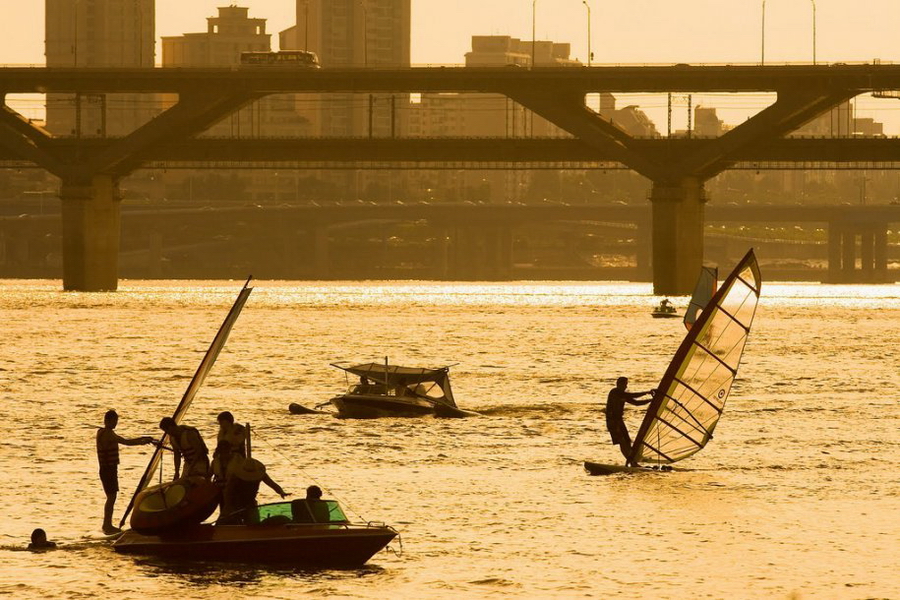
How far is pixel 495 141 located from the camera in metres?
168

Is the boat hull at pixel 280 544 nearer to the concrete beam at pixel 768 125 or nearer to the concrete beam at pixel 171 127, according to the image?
the concrete beam at pixel 768 125

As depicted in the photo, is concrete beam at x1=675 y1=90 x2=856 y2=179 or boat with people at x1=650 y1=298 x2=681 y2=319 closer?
boat with people at x1=650 y1=298 x2=681 y2=319

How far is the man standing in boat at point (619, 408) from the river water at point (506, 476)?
3.89ft

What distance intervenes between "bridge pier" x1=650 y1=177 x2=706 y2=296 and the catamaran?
117 meters

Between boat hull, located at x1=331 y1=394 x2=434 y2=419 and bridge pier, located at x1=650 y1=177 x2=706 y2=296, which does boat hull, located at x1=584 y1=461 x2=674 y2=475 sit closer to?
boat hull, located at x1=331 y1=394 x2=434 y2=419

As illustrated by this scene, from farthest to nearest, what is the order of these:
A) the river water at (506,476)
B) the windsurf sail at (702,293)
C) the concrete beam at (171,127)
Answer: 1. the concrete beam at (171,127)
2. the windsurf sail at (702,293)
3. the river water at (506,476)

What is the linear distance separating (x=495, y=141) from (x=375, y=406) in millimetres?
110410

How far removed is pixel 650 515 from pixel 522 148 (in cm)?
13178

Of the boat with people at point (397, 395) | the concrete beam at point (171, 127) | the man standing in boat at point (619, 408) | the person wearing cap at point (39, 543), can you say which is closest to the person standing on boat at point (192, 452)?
the person wearing cap at point (39, 543)

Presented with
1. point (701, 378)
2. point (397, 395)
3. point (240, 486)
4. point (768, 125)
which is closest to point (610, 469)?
point (701, 378)

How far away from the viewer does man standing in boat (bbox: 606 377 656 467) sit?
142 feet

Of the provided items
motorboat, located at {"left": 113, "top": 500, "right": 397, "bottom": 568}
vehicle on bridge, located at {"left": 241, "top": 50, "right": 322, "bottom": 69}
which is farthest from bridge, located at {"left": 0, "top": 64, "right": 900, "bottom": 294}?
motorboat, located at {"left": 113, "top": 500, "right": 397, "bottom": 568}

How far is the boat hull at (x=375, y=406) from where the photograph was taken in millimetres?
59344

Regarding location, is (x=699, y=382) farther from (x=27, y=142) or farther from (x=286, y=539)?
(x=27, y=142)
